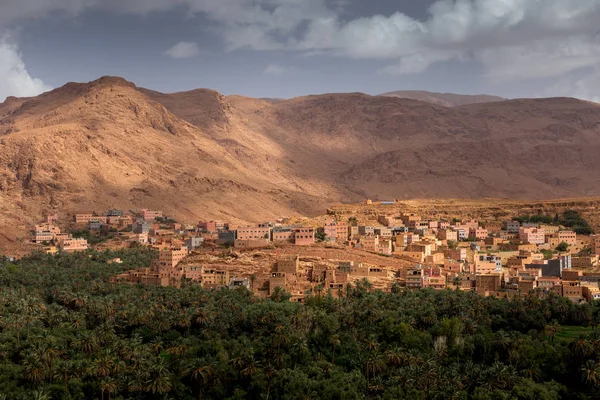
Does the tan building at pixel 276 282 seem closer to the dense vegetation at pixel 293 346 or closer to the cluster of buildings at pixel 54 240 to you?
the dense vegetation at pixel 293 346

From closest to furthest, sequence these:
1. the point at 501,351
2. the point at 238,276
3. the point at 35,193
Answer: the point at 501,351 < the point at 238,276 < the point at 35,193

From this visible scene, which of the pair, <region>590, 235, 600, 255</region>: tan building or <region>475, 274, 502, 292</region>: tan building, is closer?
<region>475, 274, 502, 292</region>: tan building

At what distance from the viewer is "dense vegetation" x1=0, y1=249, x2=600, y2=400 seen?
45.4 m

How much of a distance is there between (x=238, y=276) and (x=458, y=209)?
50.4 meters

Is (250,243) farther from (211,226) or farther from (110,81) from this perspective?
(110,81)

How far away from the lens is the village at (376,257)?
2729 inches


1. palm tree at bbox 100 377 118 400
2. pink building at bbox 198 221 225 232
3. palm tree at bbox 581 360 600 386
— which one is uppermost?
pink building at bbox 198 221 225 232

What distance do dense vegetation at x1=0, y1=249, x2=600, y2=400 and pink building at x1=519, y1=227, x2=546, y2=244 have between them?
29.0m

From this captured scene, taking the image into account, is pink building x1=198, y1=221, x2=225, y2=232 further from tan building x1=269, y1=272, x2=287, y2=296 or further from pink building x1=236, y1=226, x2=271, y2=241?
tan building x1=269, y1=272, x2=287, y2=296

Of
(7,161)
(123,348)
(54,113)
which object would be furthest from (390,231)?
(54,113)

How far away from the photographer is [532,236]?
301 feet

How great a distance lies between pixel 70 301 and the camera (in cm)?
6481

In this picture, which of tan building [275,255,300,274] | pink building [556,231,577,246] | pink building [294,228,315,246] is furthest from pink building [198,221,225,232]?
pink building [556,231,577,246]

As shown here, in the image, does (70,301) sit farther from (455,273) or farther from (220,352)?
(455,273)
